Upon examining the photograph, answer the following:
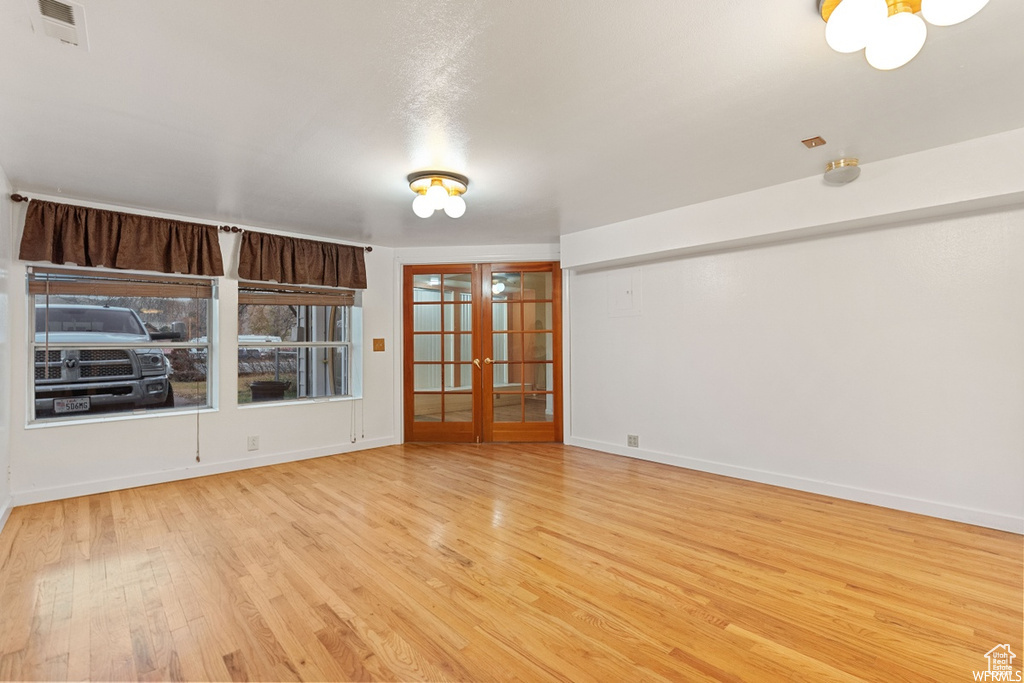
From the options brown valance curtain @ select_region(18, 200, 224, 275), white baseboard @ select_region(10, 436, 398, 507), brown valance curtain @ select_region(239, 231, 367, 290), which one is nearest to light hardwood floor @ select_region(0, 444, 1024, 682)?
white baseboard @ select_region(10, 436, 398, 507)

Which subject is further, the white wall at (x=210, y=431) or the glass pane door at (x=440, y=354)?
the glass pane door at (x=440, y=354)

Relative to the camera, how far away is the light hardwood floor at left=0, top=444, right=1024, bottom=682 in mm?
1722

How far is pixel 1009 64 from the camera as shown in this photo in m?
2.00

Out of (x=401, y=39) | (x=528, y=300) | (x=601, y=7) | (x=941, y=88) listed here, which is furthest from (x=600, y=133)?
(x=528, y=300)

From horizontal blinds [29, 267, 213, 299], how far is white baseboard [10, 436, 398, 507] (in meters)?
1.52

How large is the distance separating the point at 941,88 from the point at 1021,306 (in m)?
1.57

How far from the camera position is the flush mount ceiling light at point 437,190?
3.17 meters

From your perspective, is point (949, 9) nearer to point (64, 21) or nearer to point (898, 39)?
point (898, 39)

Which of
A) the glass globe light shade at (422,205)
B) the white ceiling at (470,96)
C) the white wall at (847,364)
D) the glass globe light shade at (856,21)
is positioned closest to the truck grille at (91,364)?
the white ceiling at (470,96)

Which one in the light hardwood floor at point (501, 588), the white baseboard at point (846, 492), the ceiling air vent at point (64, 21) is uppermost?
the ceiling air vent at point (64, 21)

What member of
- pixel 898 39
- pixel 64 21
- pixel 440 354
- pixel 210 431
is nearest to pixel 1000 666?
pixel 898 39

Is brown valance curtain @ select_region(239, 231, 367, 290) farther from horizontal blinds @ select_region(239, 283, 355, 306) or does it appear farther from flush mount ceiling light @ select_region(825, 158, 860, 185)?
flush mount ceiling light @ select_region(825, 158, 860, 185)

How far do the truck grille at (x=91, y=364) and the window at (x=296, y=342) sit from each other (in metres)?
0.92

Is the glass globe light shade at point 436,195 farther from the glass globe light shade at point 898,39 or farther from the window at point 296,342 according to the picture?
the window at point 296,342
